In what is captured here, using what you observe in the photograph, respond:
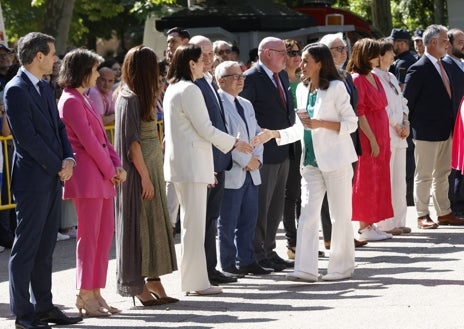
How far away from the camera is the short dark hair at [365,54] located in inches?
549

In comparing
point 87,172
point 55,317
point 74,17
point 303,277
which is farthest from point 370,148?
point 74,17

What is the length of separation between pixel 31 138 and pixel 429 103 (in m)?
6.81

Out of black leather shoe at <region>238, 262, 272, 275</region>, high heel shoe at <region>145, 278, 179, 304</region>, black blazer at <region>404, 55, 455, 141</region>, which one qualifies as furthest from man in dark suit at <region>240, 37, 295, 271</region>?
black blazer at <region>404, 55, 455, 141</region>

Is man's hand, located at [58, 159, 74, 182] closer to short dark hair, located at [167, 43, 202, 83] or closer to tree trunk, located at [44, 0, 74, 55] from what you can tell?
short dark hair, located at [167, 43, 202, 83]

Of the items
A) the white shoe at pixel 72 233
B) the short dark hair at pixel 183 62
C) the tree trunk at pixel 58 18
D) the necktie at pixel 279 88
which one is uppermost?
the tree trunk at pixel 58 18

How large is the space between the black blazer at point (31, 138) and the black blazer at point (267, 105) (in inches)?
128

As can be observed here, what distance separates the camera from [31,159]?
373 inches

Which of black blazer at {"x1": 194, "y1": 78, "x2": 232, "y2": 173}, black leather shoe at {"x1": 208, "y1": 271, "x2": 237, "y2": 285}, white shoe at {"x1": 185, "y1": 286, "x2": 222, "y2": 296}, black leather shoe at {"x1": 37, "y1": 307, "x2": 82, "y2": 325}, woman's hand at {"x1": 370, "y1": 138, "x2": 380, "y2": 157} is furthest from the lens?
woman's hand at {"x1": 370, "y1": 138, "x2": 380, "y2": 157}

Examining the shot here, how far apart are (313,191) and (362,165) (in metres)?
2.77

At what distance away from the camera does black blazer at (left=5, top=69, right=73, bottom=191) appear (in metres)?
9.39

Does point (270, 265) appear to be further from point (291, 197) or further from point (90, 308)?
point (90, 308)

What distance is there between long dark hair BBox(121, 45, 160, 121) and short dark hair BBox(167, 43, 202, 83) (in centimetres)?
40

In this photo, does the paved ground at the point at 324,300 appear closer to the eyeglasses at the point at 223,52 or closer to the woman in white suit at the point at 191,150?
the woman in white suit at the point at 191,150

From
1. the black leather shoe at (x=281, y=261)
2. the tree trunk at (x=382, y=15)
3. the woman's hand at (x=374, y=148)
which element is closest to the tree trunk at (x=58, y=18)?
the tree trunk at (x=382, y=15)
